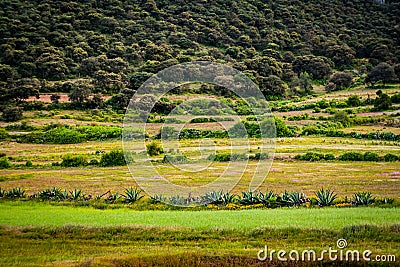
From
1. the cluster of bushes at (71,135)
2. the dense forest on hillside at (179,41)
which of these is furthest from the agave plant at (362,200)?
the dense forest on hillside at (179,41)

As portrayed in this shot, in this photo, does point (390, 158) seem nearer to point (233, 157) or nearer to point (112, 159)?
point (233, 157)

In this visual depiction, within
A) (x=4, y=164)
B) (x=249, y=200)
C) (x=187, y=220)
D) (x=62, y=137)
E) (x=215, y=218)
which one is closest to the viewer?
(x=187, y=220)

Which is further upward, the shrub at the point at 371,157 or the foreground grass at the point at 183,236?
the shrub at the point at 371,157

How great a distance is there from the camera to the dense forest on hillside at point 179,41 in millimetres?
84750

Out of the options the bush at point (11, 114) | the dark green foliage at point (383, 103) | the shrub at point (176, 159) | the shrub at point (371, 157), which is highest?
the dark green foliage at point (383, 103)

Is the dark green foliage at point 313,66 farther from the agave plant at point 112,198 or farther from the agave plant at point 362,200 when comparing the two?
the agave plant at point 112,198

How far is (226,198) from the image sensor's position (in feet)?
67.1

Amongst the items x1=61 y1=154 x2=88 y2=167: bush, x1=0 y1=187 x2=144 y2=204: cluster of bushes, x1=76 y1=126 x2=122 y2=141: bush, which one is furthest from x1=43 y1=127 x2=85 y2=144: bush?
x1=0 y1=187 x2=144 y2=204: cluster of bushes

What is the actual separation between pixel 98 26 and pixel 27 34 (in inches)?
864

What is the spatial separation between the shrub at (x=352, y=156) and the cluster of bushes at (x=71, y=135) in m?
29.6

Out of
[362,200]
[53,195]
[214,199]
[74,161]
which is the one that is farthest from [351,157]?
[53,195]

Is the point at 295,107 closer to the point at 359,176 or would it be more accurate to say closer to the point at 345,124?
the point at 345,124

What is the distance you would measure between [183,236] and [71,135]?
42.3 metres

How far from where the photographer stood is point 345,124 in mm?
57906
